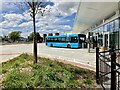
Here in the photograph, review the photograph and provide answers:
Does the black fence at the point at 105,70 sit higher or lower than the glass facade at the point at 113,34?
lower

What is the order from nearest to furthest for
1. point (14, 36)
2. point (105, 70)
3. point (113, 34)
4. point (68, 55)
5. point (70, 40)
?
point (105, 70), point (68, 55), point (113, 34), point (70, 40), point (14, 36)

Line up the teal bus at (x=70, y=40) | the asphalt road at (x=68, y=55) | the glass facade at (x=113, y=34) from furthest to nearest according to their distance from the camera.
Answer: the teal bus at (x=70, y=40), the glass facade at (x=113, y=34), the asphalt road at (x=68, y=55)

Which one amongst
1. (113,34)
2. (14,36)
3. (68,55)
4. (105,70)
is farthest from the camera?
(14,36)

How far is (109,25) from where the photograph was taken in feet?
88.8

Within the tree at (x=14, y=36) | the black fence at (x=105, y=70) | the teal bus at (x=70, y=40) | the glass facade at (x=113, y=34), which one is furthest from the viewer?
the tree at (x=14, y=36)

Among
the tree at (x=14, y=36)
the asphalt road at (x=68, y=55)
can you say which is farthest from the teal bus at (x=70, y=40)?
the tree at (x=14, y=36)

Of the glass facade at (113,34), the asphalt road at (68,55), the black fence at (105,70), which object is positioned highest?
the glass facade at (113,34)

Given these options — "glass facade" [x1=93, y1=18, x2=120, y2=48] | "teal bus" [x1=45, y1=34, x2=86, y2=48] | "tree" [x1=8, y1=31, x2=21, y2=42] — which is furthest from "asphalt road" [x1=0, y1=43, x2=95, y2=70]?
"tree" [x1=8, y1=31, x2=21, y2=42]

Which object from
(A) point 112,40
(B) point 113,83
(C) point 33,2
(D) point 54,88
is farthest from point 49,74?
(A) point 112,40

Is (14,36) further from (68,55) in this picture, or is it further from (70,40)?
(68,55)

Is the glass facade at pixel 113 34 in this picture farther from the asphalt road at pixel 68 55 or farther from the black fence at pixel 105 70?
the black fence at pixel 105 70

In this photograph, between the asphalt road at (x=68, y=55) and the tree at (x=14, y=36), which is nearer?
the asphalt road at (x=68, y=55)

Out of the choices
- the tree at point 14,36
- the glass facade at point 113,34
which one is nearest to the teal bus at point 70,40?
the glass facade at point 113,34

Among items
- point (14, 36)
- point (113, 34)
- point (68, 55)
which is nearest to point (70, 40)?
point (113, 34)
